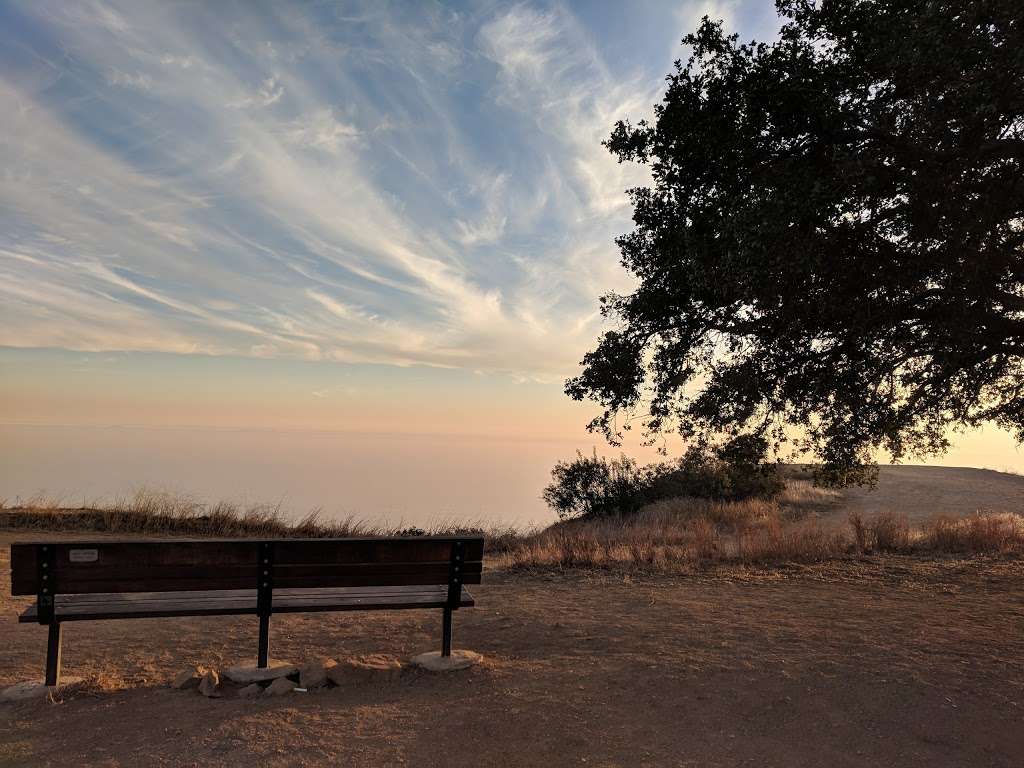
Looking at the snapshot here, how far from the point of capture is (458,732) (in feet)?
15.6

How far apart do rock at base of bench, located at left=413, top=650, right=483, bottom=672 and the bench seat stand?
0.49 metres

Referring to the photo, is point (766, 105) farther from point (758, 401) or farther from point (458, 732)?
point (458, 732)

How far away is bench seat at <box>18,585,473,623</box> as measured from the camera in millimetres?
5434

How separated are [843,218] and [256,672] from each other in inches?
302

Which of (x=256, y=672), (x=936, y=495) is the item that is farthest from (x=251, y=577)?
(x=936, y=495)

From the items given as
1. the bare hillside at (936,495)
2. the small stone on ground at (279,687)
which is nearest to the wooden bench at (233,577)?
the small stone on ground at (279,687)

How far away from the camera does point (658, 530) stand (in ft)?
53.4

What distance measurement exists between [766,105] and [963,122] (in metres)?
2.07

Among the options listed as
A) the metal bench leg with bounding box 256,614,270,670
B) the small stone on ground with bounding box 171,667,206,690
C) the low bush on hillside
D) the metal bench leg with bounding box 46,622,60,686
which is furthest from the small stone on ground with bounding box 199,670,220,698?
the low bush on hillside

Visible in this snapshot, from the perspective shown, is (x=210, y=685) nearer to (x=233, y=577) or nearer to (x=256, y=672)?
(x=256, y=672)

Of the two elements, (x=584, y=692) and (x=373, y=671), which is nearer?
(x=584, y=692)

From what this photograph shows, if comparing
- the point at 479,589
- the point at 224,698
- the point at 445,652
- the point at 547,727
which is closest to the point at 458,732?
the point at 547,727

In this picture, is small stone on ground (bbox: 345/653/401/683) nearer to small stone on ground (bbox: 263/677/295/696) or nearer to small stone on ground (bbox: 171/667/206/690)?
small stone on ground (bbox: 263/677/295/696)

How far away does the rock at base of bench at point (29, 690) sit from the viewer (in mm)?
5316
